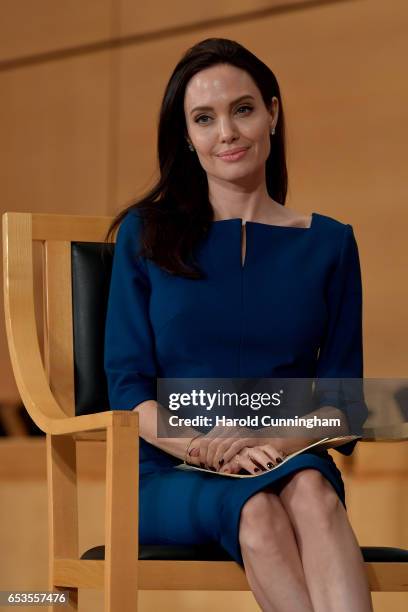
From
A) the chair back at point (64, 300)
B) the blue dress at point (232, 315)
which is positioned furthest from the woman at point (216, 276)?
the chair back at point (64, 300)

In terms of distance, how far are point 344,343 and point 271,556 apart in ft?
1.72

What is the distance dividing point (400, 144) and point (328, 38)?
1.27 feet

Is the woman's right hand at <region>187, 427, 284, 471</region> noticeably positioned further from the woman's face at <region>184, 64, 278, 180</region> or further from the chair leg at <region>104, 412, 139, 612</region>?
the woman's face at <region>184, 64, 278, 180</region>

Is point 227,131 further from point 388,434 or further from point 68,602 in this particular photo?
point 68,602

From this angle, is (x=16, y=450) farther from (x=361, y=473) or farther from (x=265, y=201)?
(x=265, y=201)

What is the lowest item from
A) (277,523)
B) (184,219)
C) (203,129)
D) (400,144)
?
(277,523)

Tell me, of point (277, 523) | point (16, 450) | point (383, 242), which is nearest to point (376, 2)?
point (383, 242)

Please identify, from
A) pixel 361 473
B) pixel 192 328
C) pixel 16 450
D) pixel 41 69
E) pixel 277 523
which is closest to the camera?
pixel 277 523

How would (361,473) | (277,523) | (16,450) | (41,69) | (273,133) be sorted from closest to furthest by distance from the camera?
(277,523), (273,133), (361,473), (16,450), (41,69)

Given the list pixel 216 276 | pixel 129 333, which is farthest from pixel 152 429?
pixel 216 276

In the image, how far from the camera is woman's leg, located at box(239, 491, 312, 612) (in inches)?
61.2

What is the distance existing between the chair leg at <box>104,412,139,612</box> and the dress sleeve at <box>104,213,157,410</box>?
0.88 feet

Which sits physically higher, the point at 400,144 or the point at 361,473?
the point at 400,144

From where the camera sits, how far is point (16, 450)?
10.2 feet
